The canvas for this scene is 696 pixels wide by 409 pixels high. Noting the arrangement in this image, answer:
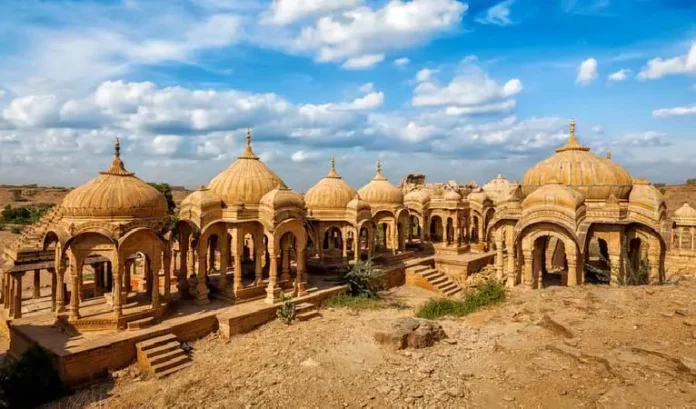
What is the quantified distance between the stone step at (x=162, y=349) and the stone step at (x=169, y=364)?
0.34 meters

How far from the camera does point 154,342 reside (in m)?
11.4

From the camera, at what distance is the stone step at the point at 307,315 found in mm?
14234

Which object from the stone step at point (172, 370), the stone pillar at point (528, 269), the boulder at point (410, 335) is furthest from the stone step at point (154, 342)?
the stone pillar at point (528, 269)

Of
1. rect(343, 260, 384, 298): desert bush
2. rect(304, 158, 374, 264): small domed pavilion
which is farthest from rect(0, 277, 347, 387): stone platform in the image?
rect(304, 158, 374, 264): small domed pavilion

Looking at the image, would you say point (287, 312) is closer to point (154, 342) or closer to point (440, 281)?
point (154, 342)

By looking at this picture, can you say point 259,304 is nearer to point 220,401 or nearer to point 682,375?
point 220,401

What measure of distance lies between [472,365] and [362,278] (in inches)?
311

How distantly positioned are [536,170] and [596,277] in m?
5.12

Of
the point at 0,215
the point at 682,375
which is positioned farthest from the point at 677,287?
the point at 0,215

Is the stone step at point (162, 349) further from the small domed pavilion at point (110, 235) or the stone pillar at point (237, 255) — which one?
the stone pillar at point (237, 255)

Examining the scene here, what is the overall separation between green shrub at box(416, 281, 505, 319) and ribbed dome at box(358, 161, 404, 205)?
7.99 meters

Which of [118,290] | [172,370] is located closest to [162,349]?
[172,370]

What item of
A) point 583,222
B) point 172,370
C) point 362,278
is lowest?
point 172,370

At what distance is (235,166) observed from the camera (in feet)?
56.0
